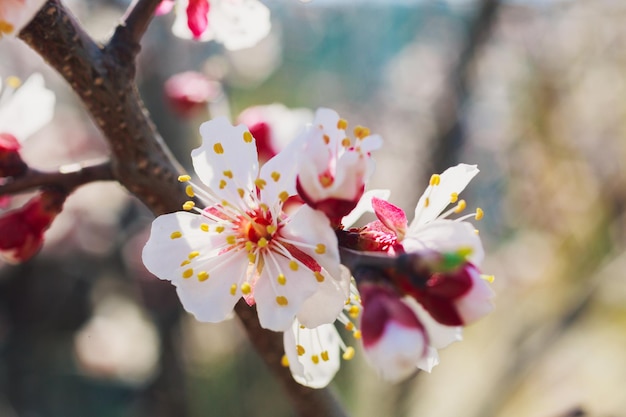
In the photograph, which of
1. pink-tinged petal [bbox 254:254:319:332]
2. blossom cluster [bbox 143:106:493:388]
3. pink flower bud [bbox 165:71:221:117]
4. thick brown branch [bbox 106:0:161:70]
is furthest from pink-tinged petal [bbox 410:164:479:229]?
pink flower bud [bbox 165:71:221:117]

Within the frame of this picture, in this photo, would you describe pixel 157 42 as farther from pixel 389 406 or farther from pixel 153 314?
pixel 389 406

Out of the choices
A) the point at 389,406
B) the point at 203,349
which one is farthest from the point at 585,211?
the point at 203,349

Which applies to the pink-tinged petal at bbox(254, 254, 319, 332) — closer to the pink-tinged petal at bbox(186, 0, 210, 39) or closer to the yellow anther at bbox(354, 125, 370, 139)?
the yellow anther at bbox(354, 125, 370, 139)

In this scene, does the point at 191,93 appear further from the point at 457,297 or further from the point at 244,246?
the point at 457,297

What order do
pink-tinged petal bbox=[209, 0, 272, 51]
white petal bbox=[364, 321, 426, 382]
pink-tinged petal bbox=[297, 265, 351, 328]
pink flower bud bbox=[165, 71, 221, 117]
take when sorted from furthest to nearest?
1. pink flower bud bbox=[165, 71, 221, 117]
2. pink-tinged petal bbox=[209, 0, 272, 51]
3. pink-tinged petal bbox=[297, 265, 351, 328]
4. white petal bbox=[364, 321, 426, 382]

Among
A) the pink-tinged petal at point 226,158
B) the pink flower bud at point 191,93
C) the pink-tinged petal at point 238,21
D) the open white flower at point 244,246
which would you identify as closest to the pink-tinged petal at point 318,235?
the open white flower at point 244,246
